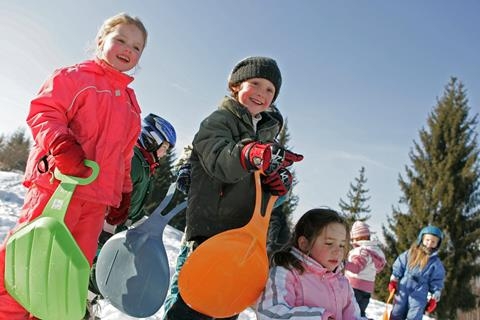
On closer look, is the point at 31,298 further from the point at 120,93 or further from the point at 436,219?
the point at 436,219

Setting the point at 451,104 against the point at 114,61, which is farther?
the point at 451,104

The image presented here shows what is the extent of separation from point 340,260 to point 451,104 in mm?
20836

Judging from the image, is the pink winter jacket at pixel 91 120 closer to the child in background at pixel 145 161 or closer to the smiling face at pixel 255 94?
the child in background at pixel 145 161

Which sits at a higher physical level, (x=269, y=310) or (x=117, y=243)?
(x=117, y=243)

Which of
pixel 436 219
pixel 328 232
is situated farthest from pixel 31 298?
pixel 436 219

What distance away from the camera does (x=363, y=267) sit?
209 inches

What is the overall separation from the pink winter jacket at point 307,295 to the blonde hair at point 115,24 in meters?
1.45

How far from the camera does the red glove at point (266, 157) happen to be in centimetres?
136

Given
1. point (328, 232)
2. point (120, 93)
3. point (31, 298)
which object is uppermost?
point (120, 93)

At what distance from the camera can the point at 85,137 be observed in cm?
175

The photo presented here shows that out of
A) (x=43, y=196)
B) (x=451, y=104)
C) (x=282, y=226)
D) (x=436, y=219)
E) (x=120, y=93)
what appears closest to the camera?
(x=43, y=196)

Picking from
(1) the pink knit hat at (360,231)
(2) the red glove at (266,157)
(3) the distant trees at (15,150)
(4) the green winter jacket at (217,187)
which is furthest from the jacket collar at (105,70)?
(3) the distant trees at (15,150)

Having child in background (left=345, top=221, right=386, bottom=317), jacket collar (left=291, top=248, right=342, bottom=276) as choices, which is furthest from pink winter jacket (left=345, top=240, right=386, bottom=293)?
jacket collar (left=291, top=248, right=342, bottom=276)

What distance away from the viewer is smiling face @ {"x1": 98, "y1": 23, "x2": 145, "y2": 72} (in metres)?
1.92
